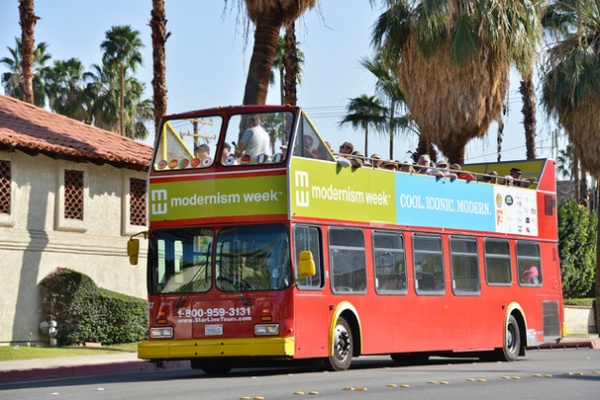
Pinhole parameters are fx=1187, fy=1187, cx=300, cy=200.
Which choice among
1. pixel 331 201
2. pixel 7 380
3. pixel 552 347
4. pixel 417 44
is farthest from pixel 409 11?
pixel 7 380

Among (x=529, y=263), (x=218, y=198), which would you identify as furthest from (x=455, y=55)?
(x=218, y=198)

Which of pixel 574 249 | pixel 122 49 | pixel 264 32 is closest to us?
pixel 264 32

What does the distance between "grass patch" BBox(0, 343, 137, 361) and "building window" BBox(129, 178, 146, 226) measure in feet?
13.7

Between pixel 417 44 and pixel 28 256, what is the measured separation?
11.9 m

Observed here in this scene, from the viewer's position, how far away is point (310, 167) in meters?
18.1

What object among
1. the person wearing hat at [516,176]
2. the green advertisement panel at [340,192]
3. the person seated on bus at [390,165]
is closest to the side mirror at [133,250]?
the green advertisement panel at [340,192]

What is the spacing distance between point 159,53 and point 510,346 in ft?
36.7

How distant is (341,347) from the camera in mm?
18656

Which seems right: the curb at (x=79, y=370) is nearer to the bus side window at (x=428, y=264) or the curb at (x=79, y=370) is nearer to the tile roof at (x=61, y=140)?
the bus side window at (x=428, y=264)

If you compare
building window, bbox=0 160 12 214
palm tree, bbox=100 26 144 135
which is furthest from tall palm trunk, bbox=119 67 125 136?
building window, bbox=0 160 12 214

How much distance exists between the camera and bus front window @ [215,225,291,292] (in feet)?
57.4

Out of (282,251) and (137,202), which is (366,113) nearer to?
(137,202)

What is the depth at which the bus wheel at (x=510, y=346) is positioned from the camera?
23281mm

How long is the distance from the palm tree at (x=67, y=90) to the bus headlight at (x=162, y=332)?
47192 millimetres
